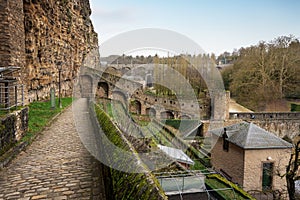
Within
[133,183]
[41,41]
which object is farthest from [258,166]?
[41,41]

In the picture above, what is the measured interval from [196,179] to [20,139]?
16.3 ft

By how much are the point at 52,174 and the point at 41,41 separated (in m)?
12.7

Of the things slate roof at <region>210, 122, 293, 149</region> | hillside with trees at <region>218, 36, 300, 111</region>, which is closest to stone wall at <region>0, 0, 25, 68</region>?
slate roof at <region>210, 122, 293, 149</region>

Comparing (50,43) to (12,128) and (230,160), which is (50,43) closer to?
(12,128)

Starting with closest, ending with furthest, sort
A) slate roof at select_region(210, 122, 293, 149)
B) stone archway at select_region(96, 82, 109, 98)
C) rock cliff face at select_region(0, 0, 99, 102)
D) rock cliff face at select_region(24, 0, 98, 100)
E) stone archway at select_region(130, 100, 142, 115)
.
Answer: rock cliff face at select_region(0, 0, 99, 102) → slate roof at select_region(210, 122, 293, 149) → rock cliff face at select_region(24, 0, 98, 100) → stone archway at select_region(96, 82, 109, 98) → stone archway at select_region(130, 100, 142, 115)

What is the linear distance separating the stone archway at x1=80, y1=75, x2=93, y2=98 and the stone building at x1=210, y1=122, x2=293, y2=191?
19473 millimetres

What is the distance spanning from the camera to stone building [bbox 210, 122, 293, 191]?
1151 centimetres

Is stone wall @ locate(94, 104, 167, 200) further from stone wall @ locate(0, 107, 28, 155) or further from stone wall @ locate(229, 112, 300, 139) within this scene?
stone wall @ locate(229, 112, 300, 139)

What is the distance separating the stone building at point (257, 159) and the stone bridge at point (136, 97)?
473 inches

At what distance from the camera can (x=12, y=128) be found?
235 inches

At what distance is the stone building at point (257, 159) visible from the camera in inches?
453

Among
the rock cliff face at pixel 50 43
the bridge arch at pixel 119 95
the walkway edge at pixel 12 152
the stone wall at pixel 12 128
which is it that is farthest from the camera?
the bridge arch at pixel 119 95

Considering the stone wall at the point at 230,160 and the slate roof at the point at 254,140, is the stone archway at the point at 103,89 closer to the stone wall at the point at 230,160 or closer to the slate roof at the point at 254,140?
the stone wall at the point at 230,160

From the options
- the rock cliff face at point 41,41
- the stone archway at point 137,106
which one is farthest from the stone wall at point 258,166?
the stone archway at point 137,106
